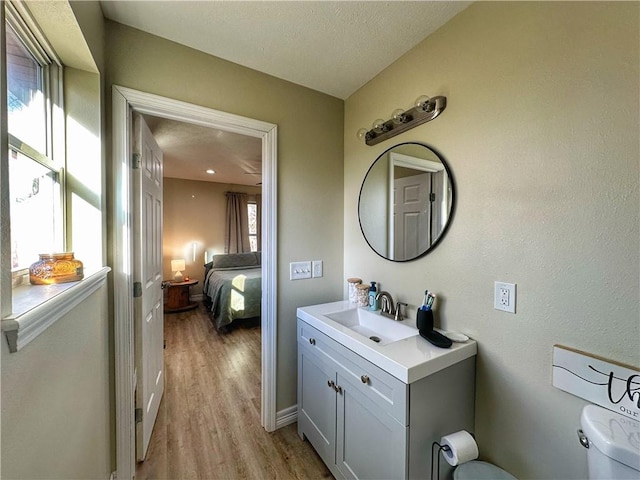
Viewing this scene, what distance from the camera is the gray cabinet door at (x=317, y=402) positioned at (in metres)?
1.41

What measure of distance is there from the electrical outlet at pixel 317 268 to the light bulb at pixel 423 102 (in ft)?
3.95

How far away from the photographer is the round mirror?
137 cm

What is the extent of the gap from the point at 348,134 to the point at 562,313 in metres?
1.70

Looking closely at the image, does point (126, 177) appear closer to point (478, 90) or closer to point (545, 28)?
point (478, 90)

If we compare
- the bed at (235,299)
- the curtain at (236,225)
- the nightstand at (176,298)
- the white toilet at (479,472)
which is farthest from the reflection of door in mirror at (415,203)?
the curtain at (236,225)

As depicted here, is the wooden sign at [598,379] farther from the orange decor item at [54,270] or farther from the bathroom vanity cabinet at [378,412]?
the orange decor item at [54,270]

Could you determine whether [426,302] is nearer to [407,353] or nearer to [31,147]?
[407,353]

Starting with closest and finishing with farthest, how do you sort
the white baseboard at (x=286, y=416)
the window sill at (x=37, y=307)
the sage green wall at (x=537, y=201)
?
the window sill at (x=37, y=307)
the sage green wall at (x=537, y=201)
the white baseboard at (x=286, y=416)

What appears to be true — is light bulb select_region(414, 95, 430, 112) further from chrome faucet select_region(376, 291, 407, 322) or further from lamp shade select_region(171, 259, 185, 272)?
lamp shade select_region(171, 259, 185, 272)

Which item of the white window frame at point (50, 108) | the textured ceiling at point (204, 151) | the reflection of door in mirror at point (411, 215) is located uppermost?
the textured ceiling at point (204, 151)

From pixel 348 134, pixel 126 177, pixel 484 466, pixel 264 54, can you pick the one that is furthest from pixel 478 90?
pixel 126 177

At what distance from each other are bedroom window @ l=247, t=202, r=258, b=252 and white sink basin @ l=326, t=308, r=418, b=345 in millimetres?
4501

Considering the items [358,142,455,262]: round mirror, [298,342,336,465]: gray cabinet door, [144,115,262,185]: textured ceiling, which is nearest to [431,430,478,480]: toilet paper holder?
[298,342,336,465]: gray cabinet door

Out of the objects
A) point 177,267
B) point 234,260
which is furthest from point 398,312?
point 177,267
